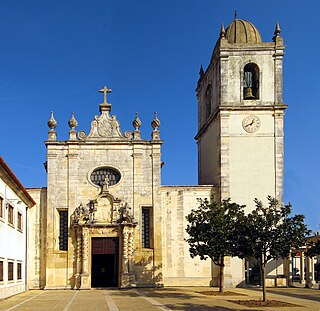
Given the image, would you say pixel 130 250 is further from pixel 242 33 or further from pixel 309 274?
pixel 242 33

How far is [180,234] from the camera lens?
35688 millimetres

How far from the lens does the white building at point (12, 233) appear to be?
2602 centimetres

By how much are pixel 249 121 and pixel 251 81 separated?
118 inches

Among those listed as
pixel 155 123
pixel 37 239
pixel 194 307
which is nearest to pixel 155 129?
pixel 155 123

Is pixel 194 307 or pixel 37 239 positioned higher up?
pixel 37 239

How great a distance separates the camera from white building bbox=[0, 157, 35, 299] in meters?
26.0

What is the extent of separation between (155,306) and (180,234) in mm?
13833

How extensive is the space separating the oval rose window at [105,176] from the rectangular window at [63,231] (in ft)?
9.53

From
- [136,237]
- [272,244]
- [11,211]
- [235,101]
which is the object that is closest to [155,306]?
[272,244]

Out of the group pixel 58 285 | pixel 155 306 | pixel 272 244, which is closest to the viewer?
pixel 155 306

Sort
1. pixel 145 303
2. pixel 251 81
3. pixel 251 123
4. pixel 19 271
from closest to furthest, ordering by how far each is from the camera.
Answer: pixel 145 303, pixel 19 271, pixel 251 123, pixel 251 81

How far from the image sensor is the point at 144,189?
36.0 m

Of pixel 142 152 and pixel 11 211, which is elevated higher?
pixel 142 152

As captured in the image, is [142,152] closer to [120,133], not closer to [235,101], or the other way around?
[120,133]
